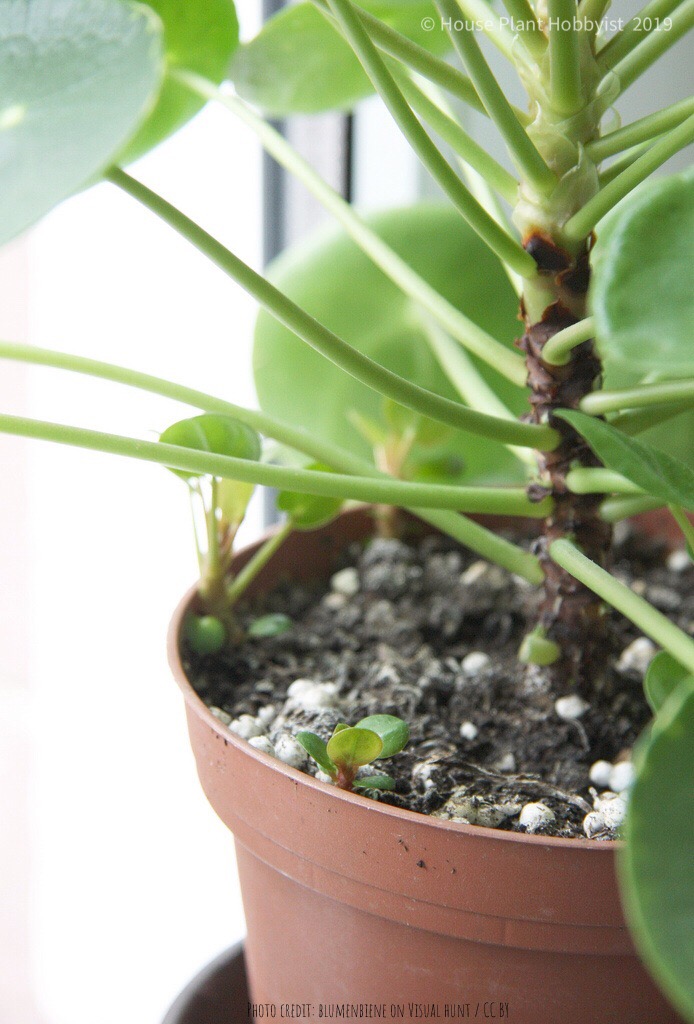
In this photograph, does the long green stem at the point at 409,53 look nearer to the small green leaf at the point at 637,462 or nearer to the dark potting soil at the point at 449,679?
the small green leaf at the point at 637,462

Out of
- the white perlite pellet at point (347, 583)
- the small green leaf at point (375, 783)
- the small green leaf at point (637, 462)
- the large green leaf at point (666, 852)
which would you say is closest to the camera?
the large green leaf at point (666, 852)

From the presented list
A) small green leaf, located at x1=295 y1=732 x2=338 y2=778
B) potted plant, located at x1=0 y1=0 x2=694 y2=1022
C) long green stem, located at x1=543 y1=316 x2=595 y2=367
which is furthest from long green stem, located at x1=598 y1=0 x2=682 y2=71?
small green leaf, located at x1=295 y1=732 x2=338 y2=778

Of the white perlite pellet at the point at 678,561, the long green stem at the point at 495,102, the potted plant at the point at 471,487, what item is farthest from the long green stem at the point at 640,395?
the white perlite pellet at the point at 678,561

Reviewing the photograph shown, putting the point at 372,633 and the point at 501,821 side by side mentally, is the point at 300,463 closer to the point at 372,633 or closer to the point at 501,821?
the point at 372,633

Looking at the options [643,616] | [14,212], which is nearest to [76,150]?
[14,212]

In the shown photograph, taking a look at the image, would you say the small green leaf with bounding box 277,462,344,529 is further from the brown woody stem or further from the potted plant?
the brown woody stem

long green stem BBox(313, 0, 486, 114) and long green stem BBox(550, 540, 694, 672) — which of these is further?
long green stem BBox(313, 0, 486, 114)

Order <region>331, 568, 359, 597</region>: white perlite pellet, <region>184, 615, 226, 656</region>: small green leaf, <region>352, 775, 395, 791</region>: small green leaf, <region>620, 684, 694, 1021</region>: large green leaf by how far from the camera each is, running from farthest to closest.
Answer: <region>331, 568, 359, 597</region>: white perlite pellet, <region>184, 615, 226, 656</region>: small green leaf, <region>352, 775, 395, 791</region>: small green leaf, <region>620, 684, 694, 1021</region>: large green leaf

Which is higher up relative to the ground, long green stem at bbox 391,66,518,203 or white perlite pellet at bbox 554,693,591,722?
long green stem at bbox 391,66,518,203
